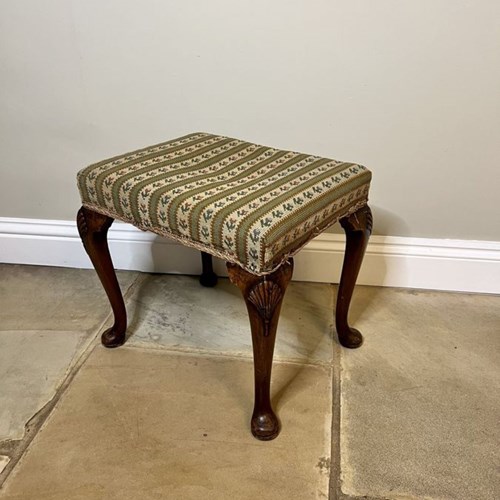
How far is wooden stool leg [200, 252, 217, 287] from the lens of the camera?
1.42 meters

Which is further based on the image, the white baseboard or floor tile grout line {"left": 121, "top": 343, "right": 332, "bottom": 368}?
the white baseboard

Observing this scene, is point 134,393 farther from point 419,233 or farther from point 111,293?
point 419,233

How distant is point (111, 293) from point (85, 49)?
0.62 metres

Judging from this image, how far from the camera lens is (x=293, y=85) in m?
→ 1.22

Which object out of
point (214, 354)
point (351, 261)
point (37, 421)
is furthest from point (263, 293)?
point (37, 421)

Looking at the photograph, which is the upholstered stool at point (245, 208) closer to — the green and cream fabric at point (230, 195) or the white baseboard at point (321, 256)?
the green and cream fabric at point (230, 195)

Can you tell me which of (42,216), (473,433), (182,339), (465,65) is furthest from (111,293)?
(465,65)

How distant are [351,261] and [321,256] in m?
0.35

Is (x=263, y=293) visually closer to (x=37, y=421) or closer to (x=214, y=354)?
(x=214, y=354)

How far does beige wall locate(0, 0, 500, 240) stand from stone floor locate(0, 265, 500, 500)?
32cm

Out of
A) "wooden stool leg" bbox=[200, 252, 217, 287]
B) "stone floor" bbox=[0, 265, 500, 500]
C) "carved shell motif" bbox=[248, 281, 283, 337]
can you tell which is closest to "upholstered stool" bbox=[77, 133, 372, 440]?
"carved shell motif" bbox=[248, 281, 283, 337]

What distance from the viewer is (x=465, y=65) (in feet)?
3.79

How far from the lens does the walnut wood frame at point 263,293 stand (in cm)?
82

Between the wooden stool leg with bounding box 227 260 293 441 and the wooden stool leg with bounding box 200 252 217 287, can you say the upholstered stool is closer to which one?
the wooden stool leg with bounding box 227 260 293 441
